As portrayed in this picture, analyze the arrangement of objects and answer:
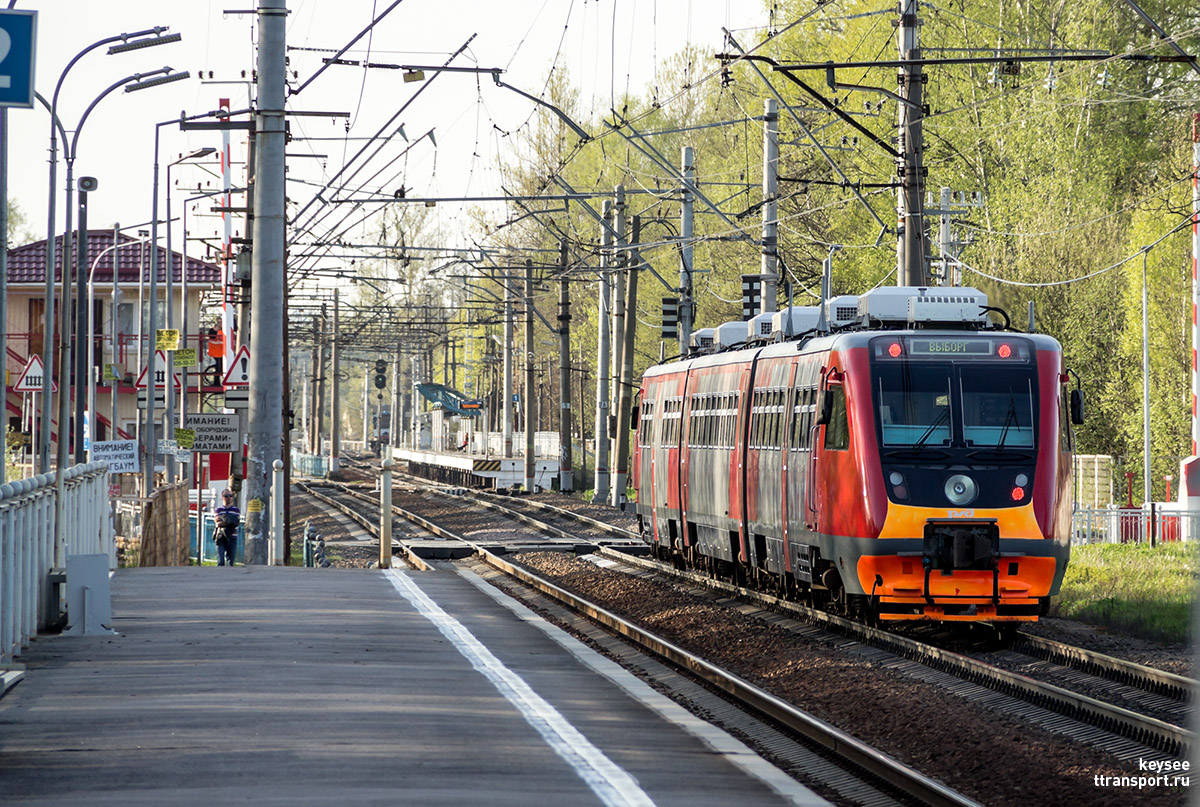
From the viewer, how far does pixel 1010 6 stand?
1834 inches

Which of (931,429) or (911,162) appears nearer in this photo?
(931,429)

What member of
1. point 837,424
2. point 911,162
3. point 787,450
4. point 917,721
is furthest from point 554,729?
point 911,162

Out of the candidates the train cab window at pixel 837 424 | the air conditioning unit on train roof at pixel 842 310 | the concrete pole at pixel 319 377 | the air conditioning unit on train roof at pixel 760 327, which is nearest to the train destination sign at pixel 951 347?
the train cab window at pixel 837 424

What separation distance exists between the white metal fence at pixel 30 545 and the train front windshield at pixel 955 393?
7546mm

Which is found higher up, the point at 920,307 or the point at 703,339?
the point at 703,339

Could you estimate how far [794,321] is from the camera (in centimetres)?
2458

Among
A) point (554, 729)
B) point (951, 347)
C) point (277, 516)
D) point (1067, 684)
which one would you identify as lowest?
point (1067, 684)

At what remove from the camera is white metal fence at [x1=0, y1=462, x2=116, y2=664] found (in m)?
12.9

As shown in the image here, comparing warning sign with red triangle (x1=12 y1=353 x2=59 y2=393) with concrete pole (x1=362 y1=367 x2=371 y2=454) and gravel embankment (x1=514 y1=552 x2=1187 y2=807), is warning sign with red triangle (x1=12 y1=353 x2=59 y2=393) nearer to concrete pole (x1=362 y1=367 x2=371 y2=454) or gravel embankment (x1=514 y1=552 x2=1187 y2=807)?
gravel embankment (x1=514 y1=552 x2=1187 y2=807)

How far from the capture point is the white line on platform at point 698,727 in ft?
31.1

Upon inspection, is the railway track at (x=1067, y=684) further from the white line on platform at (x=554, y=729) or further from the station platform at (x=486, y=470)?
the station platform at (x=486, y=470)

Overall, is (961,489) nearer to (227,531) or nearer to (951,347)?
(951,347)

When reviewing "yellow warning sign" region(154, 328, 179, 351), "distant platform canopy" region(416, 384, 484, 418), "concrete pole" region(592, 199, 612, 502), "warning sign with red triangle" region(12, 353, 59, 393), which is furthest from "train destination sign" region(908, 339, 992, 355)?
"distant platform canopy" region(416, 384, 484, 418)

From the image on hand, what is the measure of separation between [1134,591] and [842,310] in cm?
510
